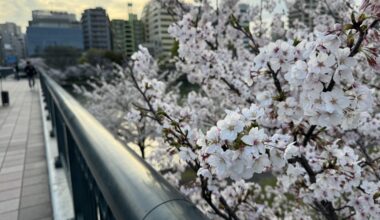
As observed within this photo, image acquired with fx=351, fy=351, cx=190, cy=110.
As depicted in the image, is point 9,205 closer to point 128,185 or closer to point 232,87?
point 232,87

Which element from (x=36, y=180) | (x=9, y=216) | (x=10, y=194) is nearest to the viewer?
(x=9, y=216)

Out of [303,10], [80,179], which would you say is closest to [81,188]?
[80,179]

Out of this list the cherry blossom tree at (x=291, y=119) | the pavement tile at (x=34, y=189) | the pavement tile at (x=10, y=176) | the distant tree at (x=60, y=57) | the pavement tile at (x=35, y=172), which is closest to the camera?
the cherry blossom tree at (x=291, y=119)

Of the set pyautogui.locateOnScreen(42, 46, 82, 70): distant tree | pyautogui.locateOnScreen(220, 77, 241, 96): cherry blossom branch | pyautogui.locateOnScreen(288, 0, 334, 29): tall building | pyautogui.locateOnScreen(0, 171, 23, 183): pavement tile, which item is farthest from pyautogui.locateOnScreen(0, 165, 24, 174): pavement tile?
pyautogui.locateOnScreen(42, 46, 82, 70): distant tree

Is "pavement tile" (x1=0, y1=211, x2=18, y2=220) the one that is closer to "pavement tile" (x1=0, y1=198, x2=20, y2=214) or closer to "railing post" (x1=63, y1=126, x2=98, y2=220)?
"pavement tile" (x1=0, y1=198, x2=20, y2=214)

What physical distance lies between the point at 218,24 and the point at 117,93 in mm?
8731

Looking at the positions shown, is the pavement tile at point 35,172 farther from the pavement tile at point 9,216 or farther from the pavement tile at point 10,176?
the pavement tile at point 9,216

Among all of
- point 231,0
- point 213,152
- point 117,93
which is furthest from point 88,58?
point 213,152

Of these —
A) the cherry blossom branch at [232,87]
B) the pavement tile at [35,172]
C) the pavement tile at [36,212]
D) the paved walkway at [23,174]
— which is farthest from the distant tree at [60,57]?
the pavement tile at [36,212]

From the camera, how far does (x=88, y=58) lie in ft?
177

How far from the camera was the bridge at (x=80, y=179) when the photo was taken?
694 mm

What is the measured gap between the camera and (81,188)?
1802 millimetres

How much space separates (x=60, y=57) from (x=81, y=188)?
55613mm

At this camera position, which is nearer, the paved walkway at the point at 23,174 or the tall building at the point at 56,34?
the paved walkway at the point at 23,174
